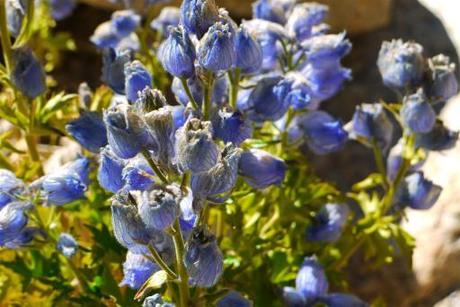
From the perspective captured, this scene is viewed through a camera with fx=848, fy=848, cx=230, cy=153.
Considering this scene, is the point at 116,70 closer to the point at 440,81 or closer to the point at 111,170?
the point at 111,170

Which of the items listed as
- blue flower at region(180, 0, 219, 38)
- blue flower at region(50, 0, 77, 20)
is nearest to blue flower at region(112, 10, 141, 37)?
blue flower at region(50, 0, 77, 20)

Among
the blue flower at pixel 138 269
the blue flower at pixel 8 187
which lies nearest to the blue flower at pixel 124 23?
the blue flower at pixel 8 187

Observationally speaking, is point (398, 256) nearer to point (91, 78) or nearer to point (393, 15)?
point (393, 15)

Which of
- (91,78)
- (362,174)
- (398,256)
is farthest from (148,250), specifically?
(91,78)

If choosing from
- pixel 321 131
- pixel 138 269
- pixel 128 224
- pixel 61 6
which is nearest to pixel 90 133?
pixel 138 269

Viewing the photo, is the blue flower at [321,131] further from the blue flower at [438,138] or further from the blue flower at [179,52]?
the blue flower at [179,52]
